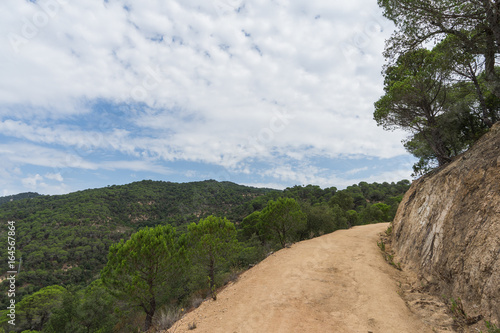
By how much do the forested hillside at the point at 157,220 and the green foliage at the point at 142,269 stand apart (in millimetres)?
1948

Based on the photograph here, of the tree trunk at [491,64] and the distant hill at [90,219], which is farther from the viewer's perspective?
the distant hill at [90,219]

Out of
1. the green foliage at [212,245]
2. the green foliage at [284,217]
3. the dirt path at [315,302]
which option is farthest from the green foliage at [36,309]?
the dirt path at [315,302]

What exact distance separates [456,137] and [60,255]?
74.3 m

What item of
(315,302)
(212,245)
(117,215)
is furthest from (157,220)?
(315,302)

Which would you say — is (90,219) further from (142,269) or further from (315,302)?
(315,302)

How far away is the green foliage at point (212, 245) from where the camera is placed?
44.7 feet

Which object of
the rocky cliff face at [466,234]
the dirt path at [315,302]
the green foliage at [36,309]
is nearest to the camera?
the rocky cliff face at [466,234]

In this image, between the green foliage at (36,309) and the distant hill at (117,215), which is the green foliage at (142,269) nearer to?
the distant hill at (117,215)

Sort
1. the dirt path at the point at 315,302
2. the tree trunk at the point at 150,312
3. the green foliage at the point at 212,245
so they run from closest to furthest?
the dirt path at the point at 315,302 < the tree trunk at the point at 150,312 < the green foliage at the point at 212,245

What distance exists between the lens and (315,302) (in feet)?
24.9

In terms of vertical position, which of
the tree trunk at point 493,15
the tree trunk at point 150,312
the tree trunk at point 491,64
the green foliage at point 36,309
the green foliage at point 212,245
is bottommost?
the green foliage at point 36,309

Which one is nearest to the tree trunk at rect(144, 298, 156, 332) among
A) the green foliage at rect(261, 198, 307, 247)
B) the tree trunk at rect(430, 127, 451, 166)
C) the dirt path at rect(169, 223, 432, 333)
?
the dirt path at rect(169, 223, 432, 333)

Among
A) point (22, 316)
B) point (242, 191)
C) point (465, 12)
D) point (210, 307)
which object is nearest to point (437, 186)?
point (465, 12)

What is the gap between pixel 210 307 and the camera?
8.62 metres
